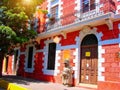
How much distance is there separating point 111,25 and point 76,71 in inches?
142

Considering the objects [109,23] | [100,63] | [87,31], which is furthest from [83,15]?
[100,63]

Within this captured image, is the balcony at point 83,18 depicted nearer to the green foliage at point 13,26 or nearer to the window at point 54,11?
the window at point 54,11

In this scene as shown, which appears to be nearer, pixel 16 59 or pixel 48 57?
pixel 48 57

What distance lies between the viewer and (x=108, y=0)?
444 inches

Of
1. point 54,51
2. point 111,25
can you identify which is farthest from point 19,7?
point 111,25

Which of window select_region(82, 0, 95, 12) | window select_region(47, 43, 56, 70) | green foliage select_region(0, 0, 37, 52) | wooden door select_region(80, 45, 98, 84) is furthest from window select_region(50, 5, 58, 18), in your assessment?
wooden door select_region(80, 45, 98, 84)

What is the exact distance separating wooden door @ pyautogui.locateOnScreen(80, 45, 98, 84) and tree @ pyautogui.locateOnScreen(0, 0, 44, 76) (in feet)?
15.2

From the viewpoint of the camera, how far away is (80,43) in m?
13.1

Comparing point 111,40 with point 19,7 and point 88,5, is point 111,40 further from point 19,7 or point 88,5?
point 19,7

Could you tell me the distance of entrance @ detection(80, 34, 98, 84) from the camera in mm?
11992

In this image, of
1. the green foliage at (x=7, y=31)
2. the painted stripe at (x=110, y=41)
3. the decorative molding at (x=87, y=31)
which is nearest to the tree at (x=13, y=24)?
the green foliage at (x=7, y=31)

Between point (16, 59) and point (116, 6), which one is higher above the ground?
point (116, 6)

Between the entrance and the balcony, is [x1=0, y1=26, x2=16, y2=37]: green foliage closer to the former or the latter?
the balcony

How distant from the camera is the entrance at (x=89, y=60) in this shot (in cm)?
1199
